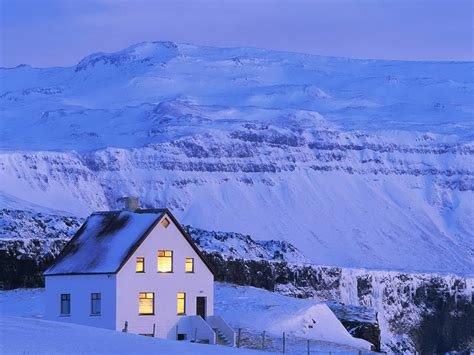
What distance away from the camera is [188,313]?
250 ft

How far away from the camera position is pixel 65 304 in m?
76.2

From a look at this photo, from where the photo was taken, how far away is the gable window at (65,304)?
249 feet

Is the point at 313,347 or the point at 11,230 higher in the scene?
the point at 11,230

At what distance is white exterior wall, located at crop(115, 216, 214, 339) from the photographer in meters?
73.6

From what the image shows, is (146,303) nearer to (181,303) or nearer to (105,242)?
(181,303)

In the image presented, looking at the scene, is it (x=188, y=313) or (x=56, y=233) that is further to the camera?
(x=56, y=233)

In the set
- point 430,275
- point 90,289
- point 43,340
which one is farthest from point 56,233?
point 43,340

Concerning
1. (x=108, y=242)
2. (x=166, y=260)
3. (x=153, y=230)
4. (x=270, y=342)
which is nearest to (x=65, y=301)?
(x=108, y=242)

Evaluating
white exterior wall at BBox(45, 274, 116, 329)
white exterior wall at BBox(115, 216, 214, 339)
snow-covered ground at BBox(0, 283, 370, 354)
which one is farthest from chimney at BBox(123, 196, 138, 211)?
snow-covered ground at BBox(0, 283, 370, 354)

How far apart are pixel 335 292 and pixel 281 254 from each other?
6.11 metres

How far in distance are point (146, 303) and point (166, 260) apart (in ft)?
8.25

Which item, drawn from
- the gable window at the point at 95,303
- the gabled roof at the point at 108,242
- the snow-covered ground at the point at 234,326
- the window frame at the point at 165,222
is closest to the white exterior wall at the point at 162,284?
the window frame at the point at 165,222

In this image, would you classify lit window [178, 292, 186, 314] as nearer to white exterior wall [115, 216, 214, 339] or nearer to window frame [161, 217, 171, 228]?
white exterior wall [115, 216, 214, 339]

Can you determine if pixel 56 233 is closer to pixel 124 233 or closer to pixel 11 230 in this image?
pixel 11 230
